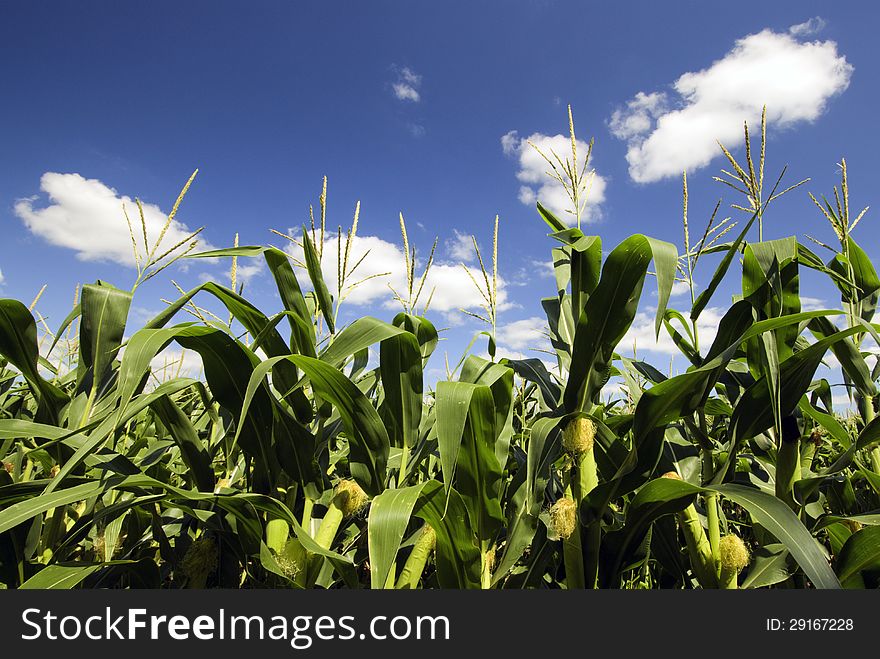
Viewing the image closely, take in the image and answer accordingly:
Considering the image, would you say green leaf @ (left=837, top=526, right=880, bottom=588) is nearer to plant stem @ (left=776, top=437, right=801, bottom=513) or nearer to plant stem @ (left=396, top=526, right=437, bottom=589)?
plant stem @ (left=776, top=437, right=801, bottom=513)

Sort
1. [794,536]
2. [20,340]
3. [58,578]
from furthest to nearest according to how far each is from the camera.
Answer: [20,340], [58,578], [794,536]

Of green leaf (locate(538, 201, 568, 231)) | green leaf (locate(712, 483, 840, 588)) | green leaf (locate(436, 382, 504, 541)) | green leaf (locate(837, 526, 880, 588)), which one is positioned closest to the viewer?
green leaf (locate(712, 483, 840, 588))

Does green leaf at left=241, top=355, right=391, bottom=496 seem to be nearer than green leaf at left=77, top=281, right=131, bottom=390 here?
Yes

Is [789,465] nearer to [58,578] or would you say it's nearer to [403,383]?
[403,383]

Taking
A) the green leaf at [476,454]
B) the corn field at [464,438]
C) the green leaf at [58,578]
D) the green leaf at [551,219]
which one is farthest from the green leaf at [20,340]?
the green leaf at [551,219]

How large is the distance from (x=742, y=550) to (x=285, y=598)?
3.23 ft

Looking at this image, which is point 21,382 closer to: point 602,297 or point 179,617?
point 179,617

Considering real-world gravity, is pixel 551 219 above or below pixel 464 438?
above

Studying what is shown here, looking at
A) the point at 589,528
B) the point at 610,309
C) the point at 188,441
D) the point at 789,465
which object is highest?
the point at 610,309

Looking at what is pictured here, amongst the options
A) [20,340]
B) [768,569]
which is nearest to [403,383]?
[20,340]

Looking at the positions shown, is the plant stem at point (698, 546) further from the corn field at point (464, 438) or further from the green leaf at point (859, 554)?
the green leaf at point (859, 554)

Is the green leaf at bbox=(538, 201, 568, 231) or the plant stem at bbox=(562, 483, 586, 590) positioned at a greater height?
the green leaf at bbox=(538, 201, 568, 231)

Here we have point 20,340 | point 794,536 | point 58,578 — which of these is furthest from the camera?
point 20,340

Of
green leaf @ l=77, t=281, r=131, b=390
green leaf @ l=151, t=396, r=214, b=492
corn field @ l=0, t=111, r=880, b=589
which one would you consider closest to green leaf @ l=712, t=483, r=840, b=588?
corn field @ l=0, t=111, r=880, b=589
